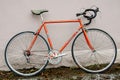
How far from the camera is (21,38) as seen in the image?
7.60m

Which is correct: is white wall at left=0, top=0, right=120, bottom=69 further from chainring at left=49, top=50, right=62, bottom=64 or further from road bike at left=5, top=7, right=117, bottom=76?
chainring at left=49, top=50, right=62, bottom=64

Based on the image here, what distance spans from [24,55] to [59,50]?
84 centimetres

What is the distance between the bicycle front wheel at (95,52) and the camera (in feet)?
25.3

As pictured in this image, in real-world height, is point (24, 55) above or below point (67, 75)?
above

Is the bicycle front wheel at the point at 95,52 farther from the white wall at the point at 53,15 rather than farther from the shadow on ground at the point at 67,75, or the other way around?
the white wall at the point at 53,15

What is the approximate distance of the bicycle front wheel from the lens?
7.70 metres

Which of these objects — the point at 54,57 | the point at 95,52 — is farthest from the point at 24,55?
the point at 95,52

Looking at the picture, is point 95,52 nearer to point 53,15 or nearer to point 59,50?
point 59,50

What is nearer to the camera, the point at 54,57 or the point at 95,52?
the point at 54,57

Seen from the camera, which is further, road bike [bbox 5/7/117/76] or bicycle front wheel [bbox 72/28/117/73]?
bicycle front wheel [bbox 72/28/117/73]

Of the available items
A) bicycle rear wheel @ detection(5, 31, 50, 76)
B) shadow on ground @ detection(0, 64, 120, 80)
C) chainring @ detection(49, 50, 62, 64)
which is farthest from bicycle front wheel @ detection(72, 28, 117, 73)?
bicycle rear wheel @ detection(5, 31, 50, 76)

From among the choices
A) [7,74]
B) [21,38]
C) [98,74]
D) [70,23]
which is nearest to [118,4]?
[70,23]

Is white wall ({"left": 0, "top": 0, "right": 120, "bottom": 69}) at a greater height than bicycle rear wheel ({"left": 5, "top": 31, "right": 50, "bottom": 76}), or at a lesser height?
greater

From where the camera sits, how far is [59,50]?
25.2ft
